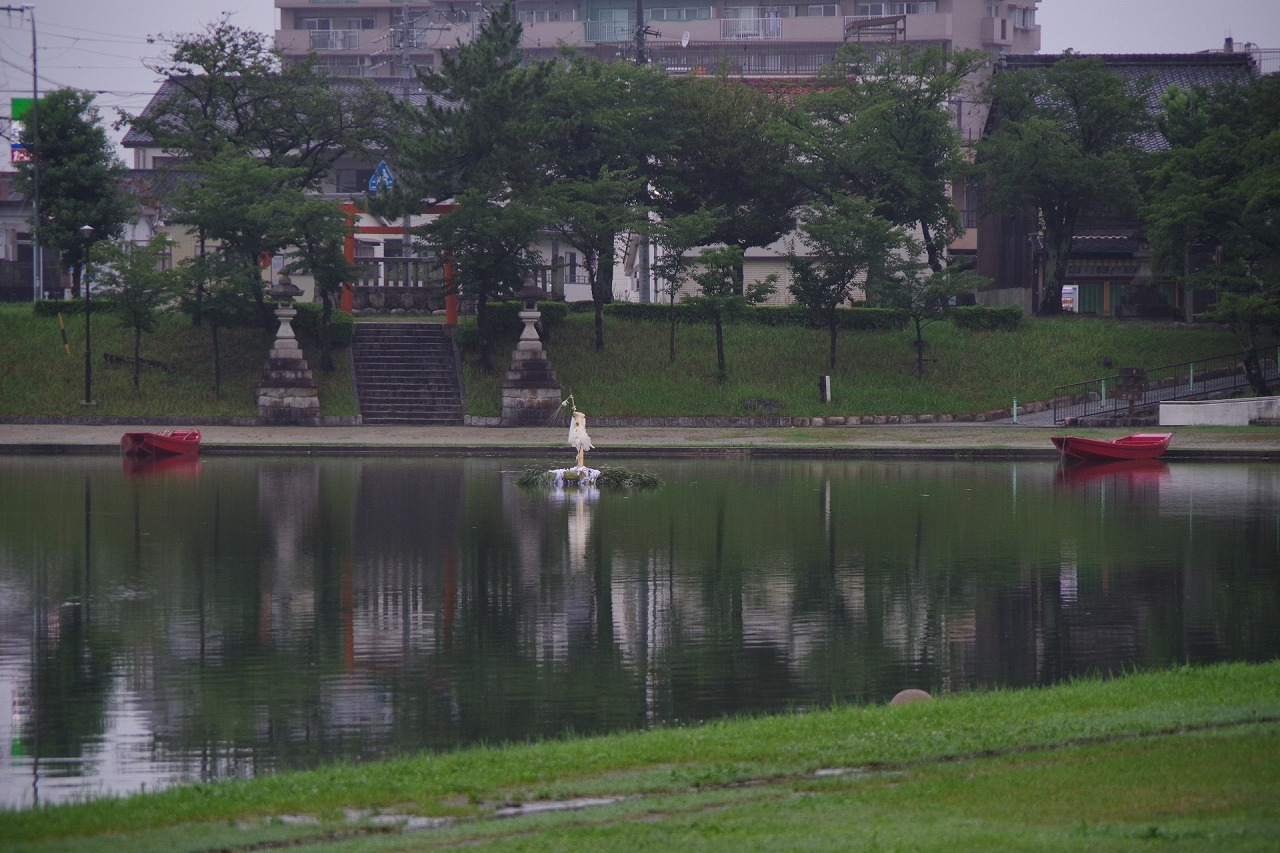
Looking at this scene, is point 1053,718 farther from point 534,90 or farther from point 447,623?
point 534,90

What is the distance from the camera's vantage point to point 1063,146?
51062 mm

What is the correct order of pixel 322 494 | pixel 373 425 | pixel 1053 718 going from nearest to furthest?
pixel 1053 718, pixel 322 494, pixel 373 425

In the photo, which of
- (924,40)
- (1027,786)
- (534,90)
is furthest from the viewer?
(924,40)

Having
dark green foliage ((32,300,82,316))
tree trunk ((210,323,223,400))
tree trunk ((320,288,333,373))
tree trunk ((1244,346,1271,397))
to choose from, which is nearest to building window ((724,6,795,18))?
tree trunk ((320,288,333,373))

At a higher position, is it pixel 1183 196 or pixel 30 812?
pixel 1183 196

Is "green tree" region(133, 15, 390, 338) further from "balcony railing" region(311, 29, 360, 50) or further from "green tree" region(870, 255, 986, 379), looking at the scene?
"balcony railing" region(311, 29, 360, 50)

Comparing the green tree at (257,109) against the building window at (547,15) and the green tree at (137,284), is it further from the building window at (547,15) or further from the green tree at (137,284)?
the building window at (547,15)

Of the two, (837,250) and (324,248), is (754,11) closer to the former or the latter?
(837,250)

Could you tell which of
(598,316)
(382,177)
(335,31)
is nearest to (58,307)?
(382,177)

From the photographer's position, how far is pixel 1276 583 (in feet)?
57.1

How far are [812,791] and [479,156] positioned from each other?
142 ft

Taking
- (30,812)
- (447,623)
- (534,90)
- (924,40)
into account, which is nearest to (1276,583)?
(447,623)

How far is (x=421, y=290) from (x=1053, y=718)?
4517 cm

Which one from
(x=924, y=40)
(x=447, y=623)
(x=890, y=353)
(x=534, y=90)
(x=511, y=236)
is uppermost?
(x=924, y=40)
